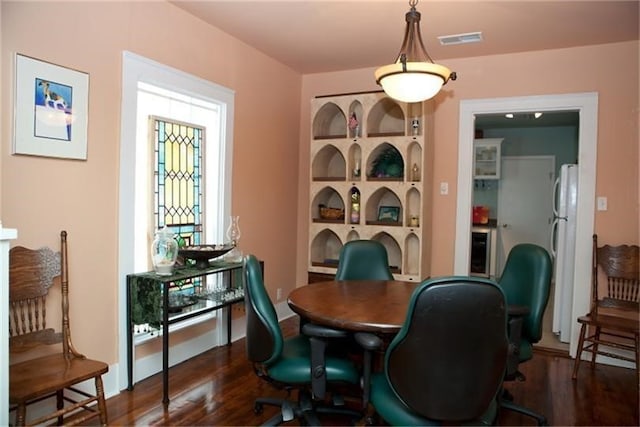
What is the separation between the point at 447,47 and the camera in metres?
3.78

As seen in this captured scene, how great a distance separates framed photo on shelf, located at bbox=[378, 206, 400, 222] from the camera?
4.30 metres

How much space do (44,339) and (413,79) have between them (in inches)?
94.3

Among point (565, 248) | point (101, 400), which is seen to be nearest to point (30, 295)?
point (101, 400)

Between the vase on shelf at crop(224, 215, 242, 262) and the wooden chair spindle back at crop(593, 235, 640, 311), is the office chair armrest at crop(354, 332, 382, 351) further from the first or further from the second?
the wooden chair spindle back at crop(593, 235, 640, 311)

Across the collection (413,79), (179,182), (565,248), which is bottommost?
(565,248)

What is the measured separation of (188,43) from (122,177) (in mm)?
1140

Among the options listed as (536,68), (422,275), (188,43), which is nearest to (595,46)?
(536,68)

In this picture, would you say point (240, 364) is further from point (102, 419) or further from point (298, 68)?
point (298, 68)

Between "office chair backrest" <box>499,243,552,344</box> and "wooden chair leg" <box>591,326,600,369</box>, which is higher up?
"office chair backrest" <box>499,243,552,344</box>

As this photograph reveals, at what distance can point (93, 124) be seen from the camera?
2.56 metres

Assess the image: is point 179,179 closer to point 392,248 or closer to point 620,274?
point 392,248

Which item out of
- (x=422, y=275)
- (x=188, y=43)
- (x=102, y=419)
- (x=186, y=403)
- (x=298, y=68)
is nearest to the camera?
(x=102, y=419)

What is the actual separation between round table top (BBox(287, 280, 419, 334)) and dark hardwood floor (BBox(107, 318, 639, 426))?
2.24ft

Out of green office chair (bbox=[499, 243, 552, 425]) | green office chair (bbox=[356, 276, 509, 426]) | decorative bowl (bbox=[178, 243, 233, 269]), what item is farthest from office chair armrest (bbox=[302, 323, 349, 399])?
decorative bowl (bbox=[178, 243, 233, 269])
